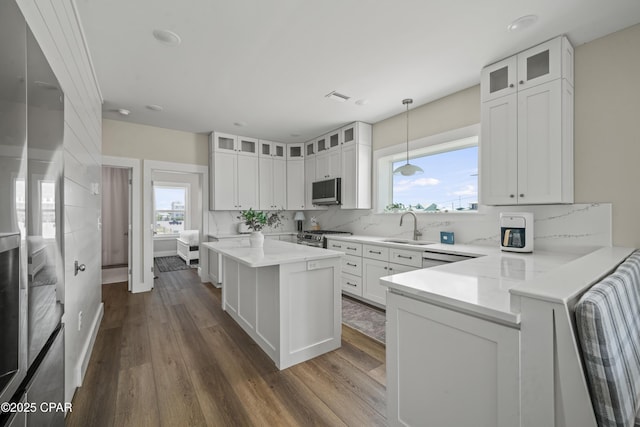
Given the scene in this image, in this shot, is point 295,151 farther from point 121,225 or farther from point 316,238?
point 121,225

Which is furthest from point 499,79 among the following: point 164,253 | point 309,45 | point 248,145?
point 164,253

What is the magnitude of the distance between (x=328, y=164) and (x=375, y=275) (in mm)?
2230

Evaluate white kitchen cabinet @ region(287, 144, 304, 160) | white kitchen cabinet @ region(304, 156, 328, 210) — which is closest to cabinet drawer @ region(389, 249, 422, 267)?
white kitchen cabinet @ region(304, 156, 328, 210)

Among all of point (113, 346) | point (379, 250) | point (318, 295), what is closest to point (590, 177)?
point (379, 250)

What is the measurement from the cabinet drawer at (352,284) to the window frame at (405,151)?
3.70 ft

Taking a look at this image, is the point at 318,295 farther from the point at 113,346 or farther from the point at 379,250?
the point at 113,346

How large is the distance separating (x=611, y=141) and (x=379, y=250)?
2.31 metres

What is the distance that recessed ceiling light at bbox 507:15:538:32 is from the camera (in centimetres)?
200

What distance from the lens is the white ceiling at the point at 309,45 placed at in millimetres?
1924

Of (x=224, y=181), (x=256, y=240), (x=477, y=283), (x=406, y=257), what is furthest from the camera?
(x=224, y=181)

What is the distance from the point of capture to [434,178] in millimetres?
3748

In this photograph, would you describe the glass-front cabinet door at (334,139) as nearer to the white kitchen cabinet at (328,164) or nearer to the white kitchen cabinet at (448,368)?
the white kitchen cabinet at (328,164)

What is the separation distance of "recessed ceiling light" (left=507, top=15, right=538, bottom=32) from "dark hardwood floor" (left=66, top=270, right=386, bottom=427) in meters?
2.86

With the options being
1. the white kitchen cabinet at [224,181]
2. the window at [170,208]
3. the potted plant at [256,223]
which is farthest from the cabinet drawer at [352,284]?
the window at [170,208]
